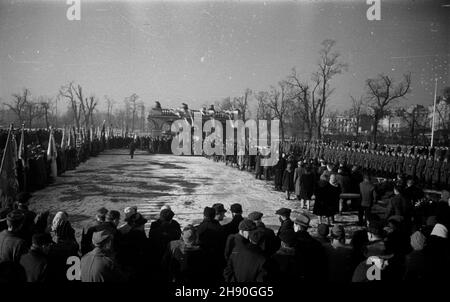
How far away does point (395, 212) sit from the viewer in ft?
23.0

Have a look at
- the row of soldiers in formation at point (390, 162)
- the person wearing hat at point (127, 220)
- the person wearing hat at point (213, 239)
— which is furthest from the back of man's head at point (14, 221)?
the row of soldiers in formation at point (390, 162)

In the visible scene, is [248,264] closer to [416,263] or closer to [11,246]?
[416,263]

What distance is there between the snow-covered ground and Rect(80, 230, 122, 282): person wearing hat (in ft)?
15.1

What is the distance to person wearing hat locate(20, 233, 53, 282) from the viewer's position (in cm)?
346

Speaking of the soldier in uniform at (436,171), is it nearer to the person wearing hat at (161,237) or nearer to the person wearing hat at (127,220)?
the person wearing hat at (161,237)

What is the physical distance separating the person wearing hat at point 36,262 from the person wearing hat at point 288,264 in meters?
2.42

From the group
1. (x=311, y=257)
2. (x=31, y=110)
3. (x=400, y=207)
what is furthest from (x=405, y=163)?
(x=31, y=110)

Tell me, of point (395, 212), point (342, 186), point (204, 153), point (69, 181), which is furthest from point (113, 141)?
point (395, 212)

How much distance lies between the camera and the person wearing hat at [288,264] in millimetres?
3594

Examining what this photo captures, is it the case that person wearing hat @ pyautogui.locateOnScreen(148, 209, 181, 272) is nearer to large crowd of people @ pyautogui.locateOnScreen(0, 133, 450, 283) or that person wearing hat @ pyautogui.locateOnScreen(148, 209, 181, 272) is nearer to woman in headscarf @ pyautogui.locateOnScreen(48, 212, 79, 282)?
large crowd of people @ pyautogui.locateOnScreen(0, 133, 450, 283)

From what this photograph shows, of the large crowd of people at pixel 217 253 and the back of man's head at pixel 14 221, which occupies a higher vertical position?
the back of man's head at pixel 14 221

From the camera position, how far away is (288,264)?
12.0 ft

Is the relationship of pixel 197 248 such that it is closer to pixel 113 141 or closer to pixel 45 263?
pixel 45 263
